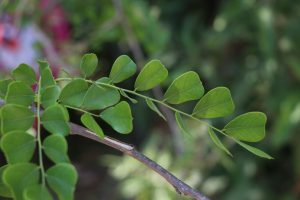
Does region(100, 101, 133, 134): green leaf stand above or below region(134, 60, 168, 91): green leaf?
below

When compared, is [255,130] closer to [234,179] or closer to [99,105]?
[99,105]

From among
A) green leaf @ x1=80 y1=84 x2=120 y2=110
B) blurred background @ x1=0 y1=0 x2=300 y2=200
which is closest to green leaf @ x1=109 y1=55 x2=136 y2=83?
green leaf @ x1=80 y1=84 x2=120 y2=110

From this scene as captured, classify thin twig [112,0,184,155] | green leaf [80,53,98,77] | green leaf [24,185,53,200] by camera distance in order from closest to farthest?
green leaf [24,185,53,200] < green leaf [80,53,98,77] < thin twig [112,0,184,155]

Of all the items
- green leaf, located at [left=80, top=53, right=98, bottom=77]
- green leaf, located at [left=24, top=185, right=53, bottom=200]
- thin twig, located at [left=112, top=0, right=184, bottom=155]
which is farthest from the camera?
thin twig, located at [left=112, top=0, right=184, bottom=155]

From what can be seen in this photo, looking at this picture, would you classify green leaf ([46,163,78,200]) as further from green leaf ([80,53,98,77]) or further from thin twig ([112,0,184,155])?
thin twig ([112,0,184,155])

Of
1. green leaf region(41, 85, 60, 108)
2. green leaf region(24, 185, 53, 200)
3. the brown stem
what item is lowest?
the brown stem

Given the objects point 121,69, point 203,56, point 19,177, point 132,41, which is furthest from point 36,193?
point 203,56

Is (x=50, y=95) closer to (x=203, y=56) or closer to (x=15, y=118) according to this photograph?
(x=15, y=118)
